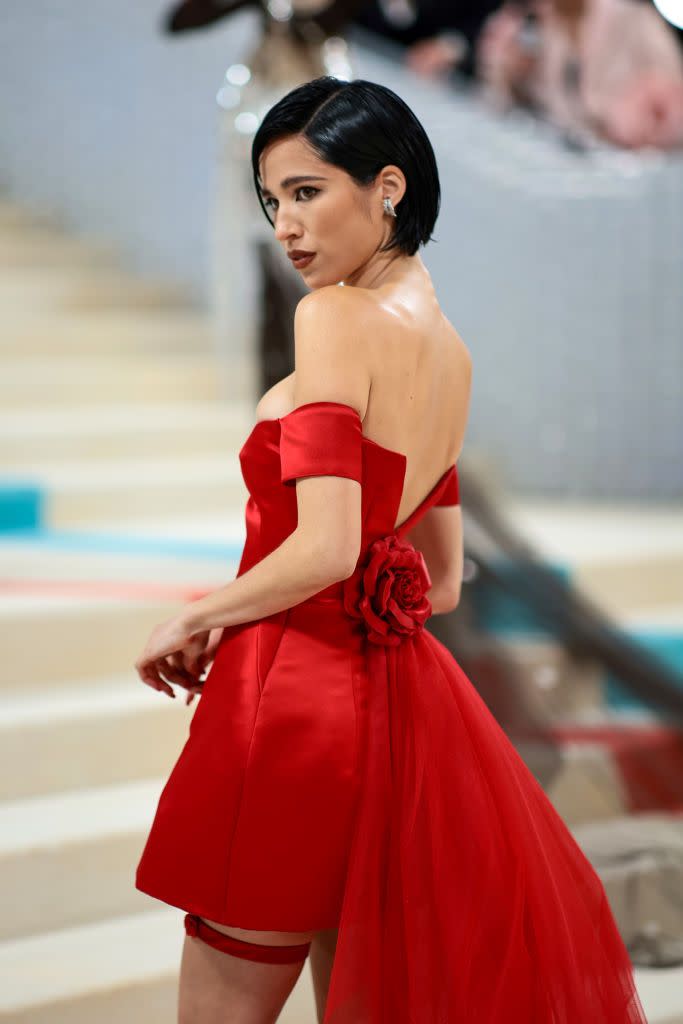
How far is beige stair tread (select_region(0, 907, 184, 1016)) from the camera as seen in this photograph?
6.79 feet

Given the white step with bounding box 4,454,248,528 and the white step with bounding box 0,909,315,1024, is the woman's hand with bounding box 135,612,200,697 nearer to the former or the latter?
the white step with bounding box 0,909,315,1024

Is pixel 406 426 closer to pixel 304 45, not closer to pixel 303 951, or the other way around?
pixel 303 951

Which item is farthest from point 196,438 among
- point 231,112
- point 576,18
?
point 576,18

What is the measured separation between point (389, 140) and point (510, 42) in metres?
4.20

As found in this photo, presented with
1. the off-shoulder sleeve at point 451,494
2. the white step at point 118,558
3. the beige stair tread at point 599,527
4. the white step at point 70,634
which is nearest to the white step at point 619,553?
the beige stair tread at point 599,527

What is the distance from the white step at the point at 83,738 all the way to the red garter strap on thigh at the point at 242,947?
4.07 ft

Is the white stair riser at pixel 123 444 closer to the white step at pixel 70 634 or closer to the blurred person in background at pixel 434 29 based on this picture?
the white step at pixel 70 634

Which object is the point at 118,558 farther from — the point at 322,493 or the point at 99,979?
the point at 322,493

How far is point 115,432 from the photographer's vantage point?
Result: 4246 millimetres

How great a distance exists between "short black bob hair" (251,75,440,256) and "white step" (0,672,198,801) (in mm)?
1571

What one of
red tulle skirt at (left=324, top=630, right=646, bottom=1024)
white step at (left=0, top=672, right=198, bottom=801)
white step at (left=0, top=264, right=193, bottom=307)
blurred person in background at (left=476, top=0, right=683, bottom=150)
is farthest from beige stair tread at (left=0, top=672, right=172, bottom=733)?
blurred person in background at (left=476, top=0, right=683, bottom=150)

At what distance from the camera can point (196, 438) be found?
4.32 m

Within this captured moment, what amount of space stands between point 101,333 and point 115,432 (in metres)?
0.95

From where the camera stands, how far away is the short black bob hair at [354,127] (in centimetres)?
143
